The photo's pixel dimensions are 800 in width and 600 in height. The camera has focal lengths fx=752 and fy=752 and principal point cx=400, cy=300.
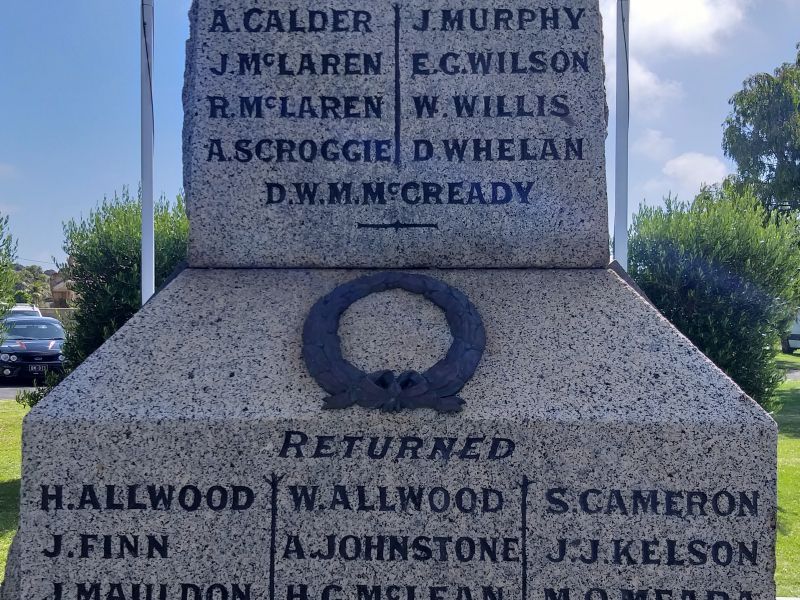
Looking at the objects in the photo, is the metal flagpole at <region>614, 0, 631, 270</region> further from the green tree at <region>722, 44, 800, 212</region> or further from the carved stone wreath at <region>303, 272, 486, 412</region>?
the green tree at <region>722, 44, 800, 212</region>

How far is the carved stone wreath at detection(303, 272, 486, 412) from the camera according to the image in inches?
97.4

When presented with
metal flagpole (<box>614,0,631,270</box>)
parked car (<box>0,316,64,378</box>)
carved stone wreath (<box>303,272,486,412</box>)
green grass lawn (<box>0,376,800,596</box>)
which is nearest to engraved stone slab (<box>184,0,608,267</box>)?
carved stone wreath (<box>303,272,486,412</box>)

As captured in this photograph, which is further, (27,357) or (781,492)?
(27,357)

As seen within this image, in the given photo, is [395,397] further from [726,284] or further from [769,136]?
[769,136]

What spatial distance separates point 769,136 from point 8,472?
23.3 meters

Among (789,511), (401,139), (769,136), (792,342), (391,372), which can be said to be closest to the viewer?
(391,372)

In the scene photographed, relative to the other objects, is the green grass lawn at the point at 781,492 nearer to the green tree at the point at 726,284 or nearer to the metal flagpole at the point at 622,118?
the green tree at the point at 726,284

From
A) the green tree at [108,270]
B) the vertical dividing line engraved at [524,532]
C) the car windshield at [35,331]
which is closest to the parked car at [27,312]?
the car windshield at [35,331]

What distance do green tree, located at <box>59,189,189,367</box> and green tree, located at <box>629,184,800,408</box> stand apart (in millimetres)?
4860

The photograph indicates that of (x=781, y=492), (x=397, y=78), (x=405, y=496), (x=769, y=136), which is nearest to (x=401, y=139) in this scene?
(x=397, y=78)

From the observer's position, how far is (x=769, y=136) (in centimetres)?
2377

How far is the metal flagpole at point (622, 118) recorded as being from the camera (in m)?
5.05

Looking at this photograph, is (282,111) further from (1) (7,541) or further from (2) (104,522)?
(1) (7,541)

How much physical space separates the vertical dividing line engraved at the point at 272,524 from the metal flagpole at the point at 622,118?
10.7ft
